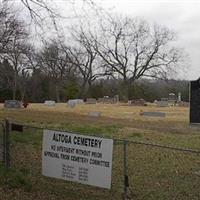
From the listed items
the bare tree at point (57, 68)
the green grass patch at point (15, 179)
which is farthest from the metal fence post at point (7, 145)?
the bare tree at point (57, 68)

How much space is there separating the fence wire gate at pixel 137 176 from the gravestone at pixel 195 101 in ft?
3.63

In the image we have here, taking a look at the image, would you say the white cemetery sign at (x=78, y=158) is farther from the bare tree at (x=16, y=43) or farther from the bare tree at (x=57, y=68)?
the bare tree at (x=57, y=68)

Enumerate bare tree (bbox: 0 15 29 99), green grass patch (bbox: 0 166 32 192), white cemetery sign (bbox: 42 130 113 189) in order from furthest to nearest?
bare tree (bbox: 0 15 29 99), green grass patch (bbox: 0 166 32 192), white cemetery sign (bbox: 42 130 113 189)

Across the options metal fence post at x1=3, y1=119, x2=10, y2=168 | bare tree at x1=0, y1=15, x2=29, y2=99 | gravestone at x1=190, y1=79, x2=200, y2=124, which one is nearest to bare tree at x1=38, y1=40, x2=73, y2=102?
bare tree at x1=0, y1=15, x2=29, y2=99

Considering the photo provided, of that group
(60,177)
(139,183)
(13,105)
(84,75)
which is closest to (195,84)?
(139,183)

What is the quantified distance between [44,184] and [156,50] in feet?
210

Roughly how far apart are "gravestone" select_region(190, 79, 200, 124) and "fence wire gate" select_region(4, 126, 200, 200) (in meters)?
1.11

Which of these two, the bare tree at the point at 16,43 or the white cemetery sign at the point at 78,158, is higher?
the bare tree at the point at 16,43

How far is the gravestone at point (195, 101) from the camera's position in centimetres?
1150

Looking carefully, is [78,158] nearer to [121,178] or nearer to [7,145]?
[121,178]

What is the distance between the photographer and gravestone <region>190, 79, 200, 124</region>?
11505mm

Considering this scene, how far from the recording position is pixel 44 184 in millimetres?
8719

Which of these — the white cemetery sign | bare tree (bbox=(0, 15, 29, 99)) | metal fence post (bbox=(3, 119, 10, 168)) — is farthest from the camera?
bare tree (bbox=(0, 15, 29, 99))

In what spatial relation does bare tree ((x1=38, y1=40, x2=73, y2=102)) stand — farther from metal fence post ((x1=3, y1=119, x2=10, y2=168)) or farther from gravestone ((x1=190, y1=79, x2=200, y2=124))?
metal fence post ((x1=3, y1=119, x2=10, y2=168))
